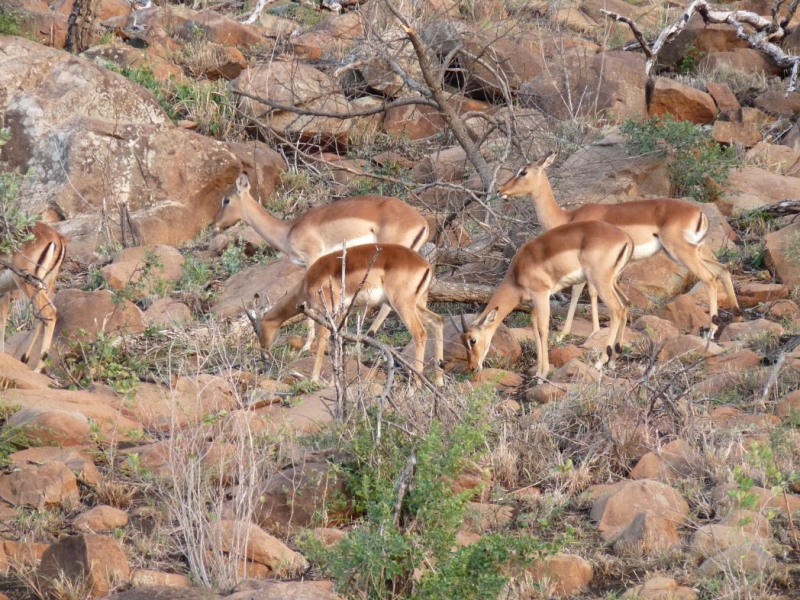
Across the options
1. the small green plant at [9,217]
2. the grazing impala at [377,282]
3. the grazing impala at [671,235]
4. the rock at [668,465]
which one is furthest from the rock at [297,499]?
the grazing impala at [671,235]

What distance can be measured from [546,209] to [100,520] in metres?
6.47

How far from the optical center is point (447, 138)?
14562mm

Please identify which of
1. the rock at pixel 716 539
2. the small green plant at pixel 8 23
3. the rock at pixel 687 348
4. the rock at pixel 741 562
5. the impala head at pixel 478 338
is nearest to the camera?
the rock at pixel 741 562

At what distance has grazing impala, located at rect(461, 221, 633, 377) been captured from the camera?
911cm

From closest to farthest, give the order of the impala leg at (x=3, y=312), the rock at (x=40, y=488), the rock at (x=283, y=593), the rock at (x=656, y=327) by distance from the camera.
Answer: the rock at (x=283, y=593) → the rock at (x=40, y=488) → the rock at (x=656, y=327) → the impala leg at (x=3, y=312)

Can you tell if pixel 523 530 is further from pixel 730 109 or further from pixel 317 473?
pixel 730 109

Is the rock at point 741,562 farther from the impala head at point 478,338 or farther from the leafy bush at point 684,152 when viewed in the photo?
the leafy bush at point 684,152

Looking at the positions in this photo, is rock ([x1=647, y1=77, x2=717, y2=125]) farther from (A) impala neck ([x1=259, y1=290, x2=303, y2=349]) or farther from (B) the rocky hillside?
(A) impala neck ([x1=259, y1=290, x2=303, y2=349])

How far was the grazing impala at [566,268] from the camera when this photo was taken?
9109 millimetres

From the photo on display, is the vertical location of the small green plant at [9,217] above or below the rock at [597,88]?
above

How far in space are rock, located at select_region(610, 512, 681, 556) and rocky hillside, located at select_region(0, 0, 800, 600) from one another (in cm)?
1

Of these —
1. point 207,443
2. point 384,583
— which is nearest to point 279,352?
point 207,443

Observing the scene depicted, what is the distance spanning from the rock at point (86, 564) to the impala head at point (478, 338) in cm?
436

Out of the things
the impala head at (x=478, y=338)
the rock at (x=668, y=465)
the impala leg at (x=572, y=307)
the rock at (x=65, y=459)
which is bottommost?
the impala leg at (x=572, y=307)
